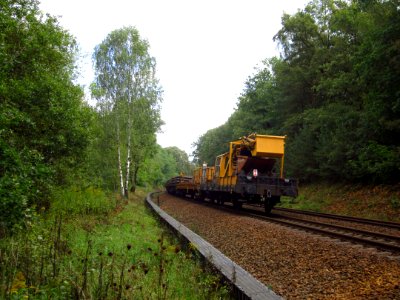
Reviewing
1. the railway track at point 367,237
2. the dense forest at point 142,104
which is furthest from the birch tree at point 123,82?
the railway track at point 367,237

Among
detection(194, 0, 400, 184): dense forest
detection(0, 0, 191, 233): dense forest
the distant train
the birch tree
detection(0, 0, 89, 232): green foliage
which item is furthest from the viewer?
the birch tree

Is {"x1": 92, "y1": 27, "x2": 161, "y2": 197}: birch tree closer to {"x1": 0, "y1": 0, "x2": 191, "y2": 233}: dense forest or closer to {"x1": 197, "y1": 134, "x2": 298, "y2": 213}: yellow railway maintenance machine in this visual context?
{"x1": 0, "y1": 0, "x2": 191, "y2": 233}: dense forest

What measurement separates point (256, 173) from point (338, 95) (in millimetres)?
14207

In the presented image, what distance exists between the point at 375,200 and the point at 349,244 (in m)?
11.0

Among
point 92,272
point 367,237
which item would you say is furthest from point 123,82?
point 92,272

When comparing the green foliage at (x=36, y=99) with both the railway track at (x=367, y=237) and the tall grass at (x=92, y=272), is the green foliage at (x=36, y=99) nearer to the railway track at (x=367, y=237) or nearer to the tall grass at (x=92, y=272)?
the tall grass at (x=92, y=272)

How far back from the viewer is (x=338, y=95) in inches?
1046

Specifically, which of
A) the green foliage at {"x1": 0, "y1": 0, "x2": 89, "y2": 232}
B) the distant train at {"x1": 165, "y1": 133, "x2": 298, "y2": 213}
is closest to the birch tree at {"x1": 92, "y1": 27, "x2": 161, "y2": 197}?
the distant train at {"x1": 165, "y1": 133, "x2": 298, "y2": 213}

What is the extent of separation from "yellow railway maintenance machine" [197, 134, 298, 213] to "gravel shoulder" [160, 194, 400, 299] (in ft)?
16.7

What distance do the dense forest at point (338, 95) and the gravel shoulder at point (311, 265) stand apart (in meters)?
10.0

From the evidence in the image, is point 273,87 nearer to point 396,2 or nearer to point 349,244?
point 396,2

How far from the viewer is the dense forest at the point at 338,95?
17109 mm

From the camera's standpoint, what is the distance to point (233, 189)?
52.5ft

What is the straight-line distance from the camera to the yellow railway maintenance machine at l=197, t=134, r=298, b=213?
1534cm
